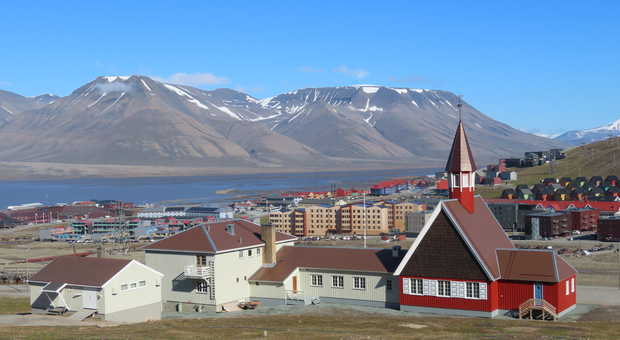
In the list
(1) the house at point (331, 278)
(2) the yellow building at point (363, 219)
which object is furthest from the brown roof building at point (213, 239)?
(2) the yellow building at point (363, 219)

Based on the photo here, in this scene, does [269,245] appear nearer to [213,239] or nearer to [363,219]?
[213,239]

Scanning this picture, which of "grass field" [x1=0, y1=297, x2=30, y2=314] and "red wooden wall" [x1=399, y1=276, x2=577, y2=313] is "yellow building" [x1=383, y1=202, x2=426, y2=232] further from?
"red wooden wall" [x1=399, y1=276, x2=577, y2=313]

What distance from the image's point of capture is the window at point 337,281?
48.3 m

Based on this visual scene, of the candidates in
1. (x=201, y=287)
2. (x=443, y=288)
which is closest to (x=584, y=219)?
(x=443, y=288)

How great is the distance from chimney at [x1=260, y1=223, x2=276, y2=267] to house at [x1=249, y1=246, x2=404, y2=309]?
0.42 meters

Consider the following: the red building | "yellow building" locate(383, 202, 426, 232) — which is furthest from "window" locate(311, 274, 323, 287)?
"yellow building" locate(383, 202, 426, 232)

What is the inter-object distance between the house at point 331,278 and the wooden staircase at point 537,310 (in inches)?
320

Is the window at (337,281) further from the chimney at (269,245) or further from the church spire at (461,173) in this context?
the church spire at (461,173)

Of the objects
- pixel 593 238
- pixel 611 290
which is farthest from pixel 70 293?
pixel 593 238

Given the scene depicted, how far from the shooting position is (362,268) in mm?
47500

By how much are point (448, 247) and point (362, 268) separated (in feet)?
21.7

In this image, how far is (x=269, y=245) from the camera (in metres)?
51.8

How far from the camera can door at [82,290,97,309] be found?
141ft

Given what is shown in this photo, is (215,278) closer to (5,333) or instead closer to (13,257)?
(5,333)
